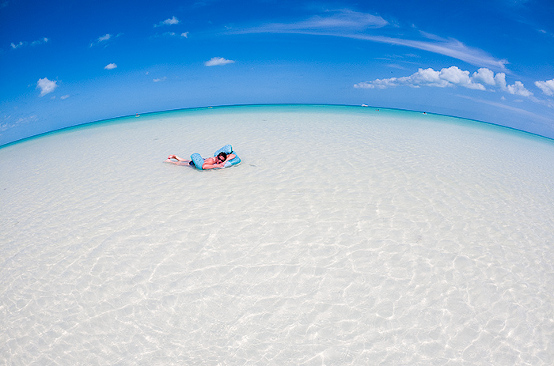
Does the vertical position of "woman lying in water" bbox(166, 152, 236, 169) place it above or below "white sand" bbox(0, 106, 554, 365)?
above

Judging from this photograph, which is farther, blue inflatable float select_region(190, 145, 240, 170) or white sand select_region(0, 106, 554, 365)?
blue inflatable float select_region(190, 145, 240, 170)

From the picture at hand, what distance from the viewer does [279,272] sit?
3.07 metres

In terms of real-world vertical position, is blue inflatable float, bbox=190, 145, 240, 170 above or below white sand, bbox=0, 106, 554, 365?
above

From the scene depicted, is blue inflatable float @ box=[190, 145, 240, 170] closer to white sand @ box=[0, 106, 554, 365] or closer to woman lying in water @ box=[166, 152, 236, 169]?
woman lying in water @ box=[166, 152, 236, 169]

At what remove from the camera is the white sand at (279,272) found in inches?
90.5

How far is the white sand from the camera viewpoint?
230 cm

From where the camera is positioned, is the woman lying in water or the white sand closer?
the white sand

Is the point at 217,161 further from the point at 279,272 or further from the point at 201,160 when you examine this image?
the point at 279,272

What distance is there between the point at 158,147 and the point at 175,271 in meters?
7.97

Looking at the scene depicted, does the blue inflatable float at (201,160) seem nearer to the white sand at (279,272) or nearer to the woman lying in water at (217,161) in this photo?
the woman lying in water at (217,161)

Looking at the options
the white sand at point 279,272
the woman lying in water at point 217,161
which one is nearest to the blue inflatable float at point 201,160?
the woman lying in water at point 217,161

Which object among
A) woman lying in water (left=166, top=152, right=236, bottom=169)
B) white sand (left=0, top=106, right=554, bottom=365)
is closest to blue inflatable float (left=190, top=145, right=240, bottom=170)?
woman lying in water (left=166, top=152, right=236, bottom=169)

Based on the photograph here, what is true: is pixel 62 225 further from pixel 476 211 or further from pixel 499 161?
pixel 499 161

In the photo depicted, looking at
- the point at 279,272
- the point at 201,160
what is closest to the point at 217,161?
the point at 201,160
